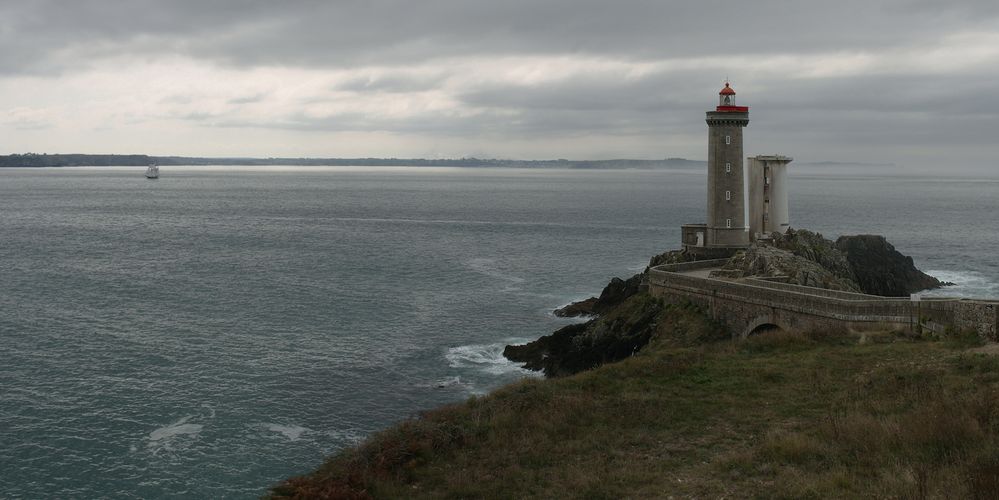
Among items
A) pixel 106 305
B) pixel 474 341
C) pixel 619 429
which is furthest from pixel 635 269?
pixel 619 429

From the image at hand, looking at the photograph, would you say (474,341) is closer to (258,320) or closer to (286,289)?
(258,320)

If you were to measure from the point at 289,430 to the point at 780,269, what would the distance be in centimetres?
2202

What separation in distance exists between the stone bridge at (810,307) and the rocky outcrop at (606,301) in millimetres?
7315

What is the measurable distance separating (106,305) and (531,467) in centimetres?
4130

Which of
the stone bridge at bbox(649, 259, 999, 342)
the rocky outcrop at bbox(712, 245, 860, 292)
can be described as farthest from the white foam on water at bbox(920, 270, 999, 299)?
the stone bridge at bbox(649, 259, 999, 342)

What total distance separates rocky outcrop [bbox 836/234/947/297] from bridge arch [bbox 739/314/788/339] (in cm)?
2597

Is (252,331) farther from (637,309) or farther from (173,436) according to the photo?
(637,309)

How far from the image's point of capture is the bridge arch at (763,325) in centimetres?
2960

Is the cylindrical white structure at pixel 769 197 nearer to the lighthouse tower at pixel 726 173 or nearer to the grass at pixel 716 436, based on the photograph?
the lighthouse tower at pixel 726 173

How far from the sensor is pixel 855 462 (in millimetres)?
Answer: 14000

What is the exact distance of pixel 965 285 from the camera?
5806 centimetres

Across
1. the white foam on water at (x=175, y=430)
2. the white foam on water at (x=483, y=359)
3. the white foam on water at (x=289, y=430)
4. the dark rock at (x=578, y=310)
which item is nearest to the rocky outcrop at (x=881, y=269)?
the dark rock at (x=578, y=310)

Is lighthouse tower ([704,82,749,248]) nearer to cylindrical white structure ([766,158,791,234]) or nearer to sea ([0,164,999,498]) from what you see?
cylindrical white structure ([766,158,791,234])

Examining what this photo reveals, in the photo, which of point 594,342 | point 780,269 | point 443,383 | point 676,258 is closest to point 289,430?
point 443,383
